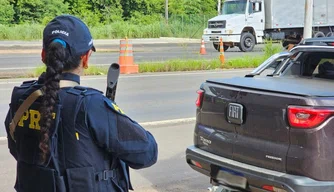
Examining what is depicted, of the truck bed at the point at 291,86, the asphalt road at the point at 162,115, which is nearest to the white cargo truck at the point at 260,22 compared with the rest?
the asphalt road at the point at 162,115

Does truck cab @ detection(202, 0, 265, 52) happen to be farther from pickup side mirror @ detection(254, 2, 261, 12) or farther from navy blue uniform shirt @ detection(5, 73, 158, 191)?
navy blue uniform shirt @ detection(5, 73, 158, 191)

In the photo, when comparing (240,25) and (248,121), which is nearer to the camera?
(248,121)

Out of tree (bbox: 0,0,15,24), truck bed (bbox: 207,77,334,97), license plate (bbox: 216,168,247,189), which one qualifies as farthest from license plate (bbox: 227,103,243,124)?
tree (bbox: 0,0,15,24)

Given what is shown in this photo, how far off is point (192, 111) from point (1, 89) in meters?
5.17

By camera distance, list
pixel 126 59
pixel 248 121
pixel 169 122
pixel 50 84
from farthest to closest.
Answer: pixel 126 59 → pixel 169 122 → pixel 248 121 → pixel 50 84

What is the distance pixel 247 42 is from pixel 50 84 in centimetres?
2678

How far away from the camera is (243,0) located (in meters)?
28.5

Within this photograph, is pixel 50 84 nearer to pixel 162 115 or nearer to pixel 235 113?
pixel 235 113

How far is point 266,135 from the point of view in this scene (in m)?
3.80

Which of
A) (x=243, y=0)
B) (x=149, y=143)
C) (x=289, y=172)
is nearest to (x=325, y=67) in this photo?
(x=289, y=172)

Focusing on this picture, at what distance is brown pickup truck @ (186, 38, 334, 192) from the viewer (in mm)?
3529

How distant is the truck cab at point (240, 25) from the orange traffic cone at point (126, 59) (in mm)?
12994

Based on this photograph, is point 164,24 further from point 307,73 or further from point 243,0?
point 307,73

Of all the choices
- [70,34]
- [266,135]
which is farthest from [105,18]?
[70,34]
